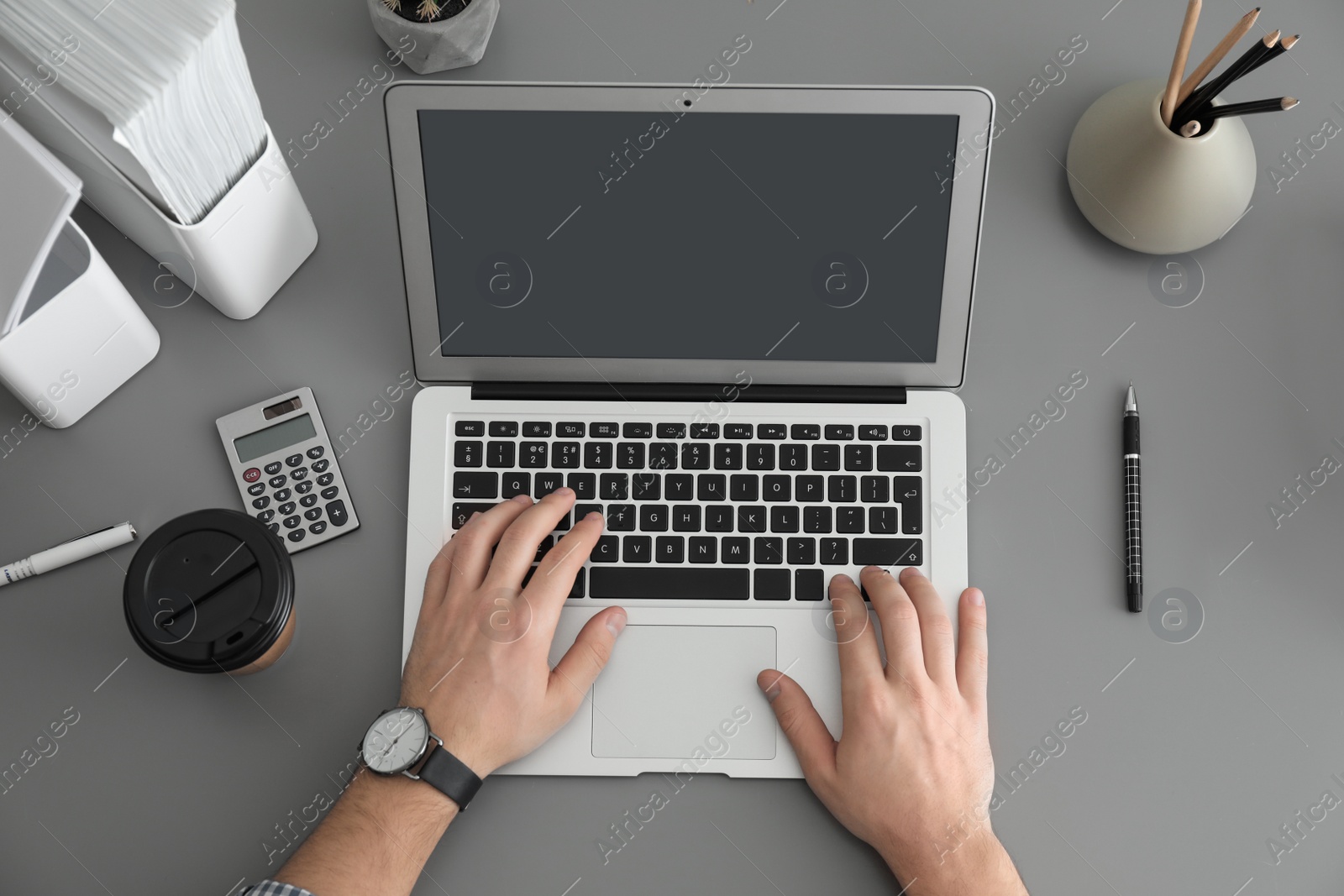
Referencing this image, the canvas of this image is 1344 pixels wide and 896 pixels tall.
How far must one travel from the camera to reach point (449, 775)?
0.88 m

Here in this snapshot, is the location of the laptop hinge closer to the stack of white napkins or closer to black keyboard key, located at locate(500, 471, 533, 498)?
black keyboard key, located at locate(500, 471, 533, 498)

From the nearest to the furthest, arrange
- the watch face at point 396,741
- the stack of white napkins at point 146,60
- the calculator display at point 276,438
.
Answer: the stack of white napkins at point 146,60
the watch face at point 396,741
the calculator display at point 276,438

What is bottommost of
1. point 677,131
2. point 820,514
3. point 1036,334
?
point 820,514

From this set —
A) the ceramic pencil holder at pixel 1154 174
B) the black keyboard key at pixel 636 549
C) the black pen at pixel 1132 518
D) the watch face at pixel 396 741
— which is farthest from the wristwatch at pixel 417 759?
the ceramic pencil holder at pixel 1154 174

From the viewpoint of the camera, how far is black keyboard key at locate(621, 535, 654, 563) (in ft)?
3.10

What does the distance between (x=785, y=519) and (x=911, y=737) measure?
0.23m

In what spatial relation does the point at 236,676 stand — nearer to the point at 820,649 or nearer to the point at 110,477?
the point at 110,477

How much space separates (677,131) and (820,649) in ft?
1.60

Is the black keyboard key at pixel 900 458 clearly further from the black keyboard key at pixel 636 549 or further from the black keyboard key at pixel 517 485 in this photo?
the black keyboard key at pixel 517 485

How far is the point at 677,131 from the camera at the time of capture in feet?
2.79

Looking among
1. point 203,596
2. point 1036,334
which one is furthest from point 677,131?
point 203,596

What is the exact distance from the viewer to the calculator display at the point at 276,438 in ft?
3.26

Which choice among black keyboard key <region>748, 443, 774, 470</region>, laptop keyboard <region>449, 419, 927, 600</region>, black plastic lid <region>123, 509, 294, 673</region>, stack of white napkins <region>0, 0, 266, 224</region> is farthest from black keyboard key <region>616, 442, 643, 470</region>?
stack of white napkins <region>0, 0, 266, 224</region>

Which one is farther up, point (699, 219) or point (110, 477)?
point (699, 219)
